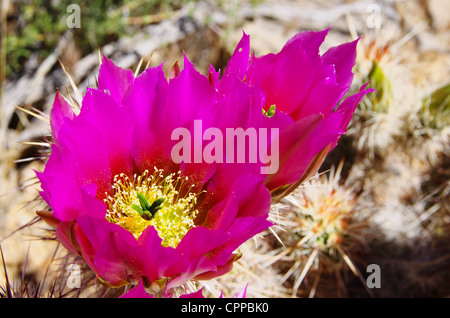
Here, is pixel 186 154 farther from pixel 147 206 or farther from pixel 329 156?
pixel 329 156

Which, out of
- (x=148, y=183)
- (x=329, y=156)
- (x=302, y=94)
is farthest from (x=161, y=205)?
(x=329, y=156)

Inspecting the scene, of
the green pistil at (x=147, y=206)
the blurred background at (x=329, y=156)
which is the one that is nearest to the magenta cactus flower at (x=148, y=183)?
the green pistil at (x=147, y=206)

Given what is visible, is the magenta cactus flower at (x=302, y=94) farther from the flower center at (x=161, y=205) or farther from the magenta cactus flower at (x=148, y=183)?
the flower center at (x=161, y=205)

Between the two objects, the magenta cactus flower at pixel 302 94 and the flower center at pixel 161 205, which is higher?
the magenta cactus flower at pixel 302 94

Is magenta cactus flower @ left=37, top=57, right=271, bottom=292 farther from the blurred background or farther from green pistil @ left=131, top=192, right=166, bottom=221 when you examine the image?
the blurred background

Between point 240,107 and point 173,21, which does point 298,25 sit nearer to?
point 173,21
